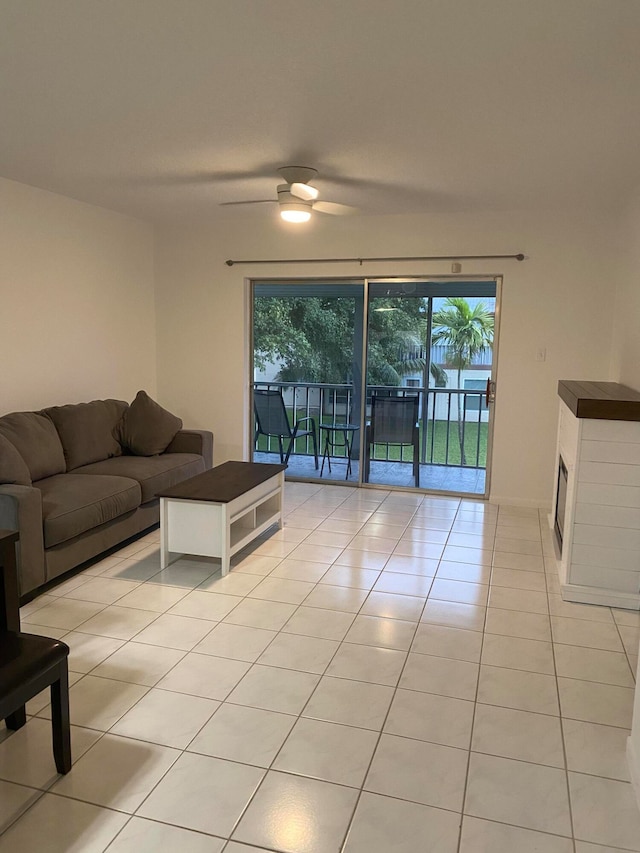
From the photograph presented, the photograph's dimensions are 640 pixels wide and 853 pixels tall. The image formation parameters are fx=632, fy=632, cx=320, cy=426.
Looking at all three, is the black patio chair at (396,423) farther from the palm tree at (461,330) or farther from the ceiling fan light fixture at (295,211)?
the ceiling fan light fixture at (295,211)

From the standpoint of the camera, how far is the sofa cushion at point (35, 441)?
3904mm

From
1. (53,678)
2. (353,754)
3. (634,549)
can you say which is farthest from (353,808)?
(634,549)

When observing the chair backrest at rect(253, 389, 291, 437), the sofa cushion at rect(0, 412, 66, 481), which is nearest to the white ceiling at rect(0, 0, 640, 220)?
the sofa cushion at rect(0, 412, 66, 481)

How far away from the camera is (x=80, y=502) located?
141 inches

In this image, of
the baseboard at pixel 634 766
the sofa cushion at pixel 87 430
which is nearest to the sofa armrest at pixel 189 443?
the sofa cushion at pixel 87 430

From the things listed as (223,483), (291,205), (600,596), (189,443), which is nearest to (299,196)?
A: (291,205)

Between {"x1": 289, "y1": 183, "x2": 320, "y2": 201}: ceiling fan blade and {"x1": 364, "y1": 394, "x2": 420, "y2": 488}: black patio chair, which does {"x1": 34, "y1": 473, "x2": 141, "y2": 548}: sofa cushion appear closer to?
{"x1": 289, "y1": 183, "x2": 320, "y2": 201}: ceiling fan blade

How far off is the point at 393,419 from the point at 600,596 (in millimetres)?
2759

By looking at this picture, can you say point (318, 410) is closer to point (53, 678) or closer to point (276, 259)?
point (276, 259)

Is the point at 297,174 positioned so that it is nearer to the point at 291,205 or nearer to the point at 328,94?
the point at 291,205

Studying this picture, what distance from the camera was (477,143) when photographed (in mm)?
3334

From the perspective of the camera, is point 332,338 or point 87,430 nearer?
point 87,430

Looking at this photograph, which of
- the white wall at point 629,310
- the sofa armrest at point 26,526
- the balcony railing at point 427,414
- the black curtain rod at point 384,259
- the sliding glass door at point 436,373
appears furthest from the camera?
the balcony railing at point 427,414

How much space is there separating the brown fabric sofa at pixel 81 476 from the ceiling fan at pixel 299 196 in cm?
194
